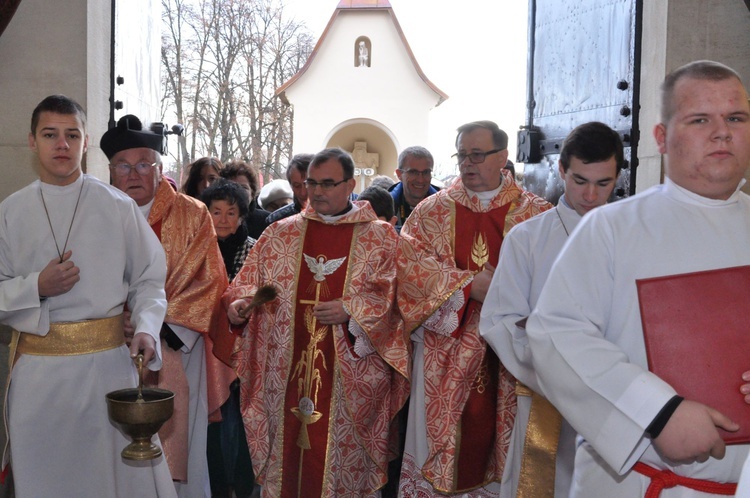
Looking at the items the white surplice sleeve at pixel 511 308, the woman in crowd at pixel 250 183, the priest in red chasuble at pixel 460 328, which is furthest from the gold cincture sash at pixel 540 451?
the woman in crowd at pixel 250 183

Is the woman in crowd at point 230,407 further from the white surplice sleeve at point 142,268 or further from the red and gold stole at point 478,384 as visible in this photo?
the red and gold stole at point 478,384

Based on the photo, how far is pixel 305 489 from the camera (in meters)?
4.56

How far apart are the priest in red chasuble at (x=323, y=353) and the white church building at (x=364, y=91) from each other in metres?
19.3

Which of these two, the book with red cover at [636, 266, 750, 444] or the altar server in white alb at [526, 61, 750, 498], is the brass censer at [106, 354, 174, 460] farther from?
the book with red cover at [636, 266, 750, 444]

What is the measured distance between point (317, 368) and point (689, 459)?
9.05 ft

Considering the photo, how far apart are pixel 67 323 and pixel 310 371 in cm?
135

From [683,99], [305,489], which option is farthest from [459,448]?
[683,99]

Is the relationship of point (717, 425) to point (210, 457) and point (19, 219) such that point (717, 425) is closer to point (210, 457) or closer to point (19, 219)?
point (19, 219)

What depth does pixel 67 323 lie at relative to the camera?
376 cm

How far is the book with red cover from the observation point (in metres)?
2.21

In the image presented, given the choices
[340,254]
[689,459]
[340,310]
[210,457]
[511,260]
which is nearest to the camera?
[689,459]

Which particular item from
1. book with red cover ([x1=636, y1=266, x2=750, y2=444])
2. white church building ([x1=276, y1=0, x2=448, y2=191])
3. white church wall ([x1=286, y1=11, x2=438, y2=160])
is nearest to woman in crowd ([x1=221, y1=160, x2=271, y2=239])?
book with red cover ([x1=636, y1=266, x2=750, y2=444])

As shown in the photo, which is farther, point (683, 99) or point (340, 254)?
point (340, 254)

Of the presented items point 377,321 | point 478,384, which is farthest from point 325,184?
point 478,384
